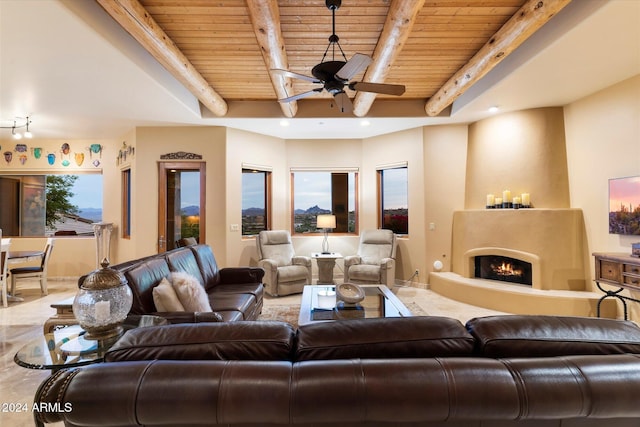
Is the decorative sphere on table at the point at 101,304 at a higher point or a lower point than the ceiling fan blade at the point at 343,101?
lower

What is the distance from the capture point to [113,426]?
2.94ft

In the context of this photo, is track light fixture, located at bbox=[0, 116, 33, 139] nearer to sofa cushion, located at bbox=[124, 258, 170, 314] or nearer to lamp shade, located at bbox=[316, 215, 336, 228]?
sofa cushion, located at bbox=[124, 258, 170, 314]

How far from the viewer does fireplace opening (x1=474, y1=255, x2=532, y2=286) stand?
4.41 m

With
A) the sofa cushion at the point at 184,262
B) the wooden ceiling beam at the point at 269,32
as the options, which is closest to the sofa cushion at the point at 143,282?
the sofa cushion at the point at 184,262

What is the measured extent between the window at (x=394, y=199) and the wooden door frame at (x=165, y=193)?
3300 mm

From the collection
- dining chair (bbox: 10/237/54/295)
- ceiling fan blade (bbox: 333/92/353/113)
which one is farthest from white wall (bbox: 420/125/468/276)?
dining chair (bbox: 10/237/54/295)

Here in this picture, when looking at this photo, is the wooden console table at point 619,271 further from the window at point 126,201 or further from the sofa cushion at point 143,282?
the window at point 126,201

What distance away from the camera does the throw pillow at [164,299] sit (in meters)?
2.23

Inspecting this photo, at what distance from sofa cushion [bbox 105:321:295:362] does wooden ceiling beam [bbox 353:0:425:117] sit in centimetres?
254

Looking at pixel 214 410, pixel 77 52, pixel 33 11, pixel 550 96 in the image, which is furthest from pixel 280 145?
pixel 214 410

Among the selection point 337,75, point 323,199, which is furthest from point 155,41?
point 323,199

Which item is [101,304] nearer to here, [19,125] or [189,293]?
[189,293]

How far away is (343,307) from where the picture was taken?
9.58 ft

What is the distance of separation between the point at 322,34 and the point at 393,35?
73 centimetres
